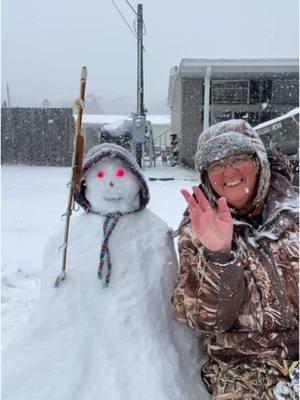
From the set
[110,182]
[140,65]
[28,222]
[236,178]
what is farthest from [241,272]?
[140,65]

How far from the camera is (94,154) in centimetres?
208

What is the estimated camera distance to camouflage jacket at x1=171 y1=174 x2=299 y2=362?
5.24ft

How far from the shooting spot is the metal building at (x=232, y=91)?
13.2 metres

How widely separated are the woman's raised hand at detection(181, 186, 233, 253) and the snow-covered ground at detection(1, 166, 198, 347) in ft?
2.87

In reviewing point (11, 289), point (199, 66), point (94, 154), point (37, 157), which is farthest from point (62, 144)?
point (94, 154)

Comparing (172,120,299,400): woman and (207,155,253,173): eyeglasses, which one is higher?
(207,155,253,173): eyeglasses

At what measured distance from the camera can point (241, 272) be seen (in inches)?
62.5

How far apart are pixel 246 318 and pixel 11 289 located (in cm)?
252

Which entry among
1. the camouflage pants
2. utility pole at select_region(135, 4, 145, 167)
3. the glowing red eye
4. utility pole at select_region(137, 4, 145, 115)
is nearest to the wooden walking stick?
the glowing red eye

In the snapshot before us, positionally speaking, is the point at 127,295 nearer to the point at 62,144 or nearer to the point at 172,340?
the point at 172,340

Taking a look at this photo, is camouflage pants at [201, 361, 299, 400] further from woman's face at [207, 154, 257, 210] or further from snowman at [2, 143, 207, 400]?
woman's face at [207, 154, 257, 210]

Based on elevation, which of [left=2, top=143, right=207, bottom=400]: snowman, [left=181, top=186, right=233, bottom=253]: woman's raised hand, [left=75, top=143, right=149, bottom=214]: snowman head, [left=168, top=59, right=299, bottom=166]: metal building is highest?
[left=168, top=59, right=299, bottom=166]: metal building

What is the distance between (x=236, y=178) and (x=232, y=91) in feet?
44.9

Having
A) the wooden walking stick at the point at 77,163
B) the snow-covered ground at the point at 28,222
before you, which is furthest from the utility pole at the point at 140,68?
the wooden walking stick at the point at 77,163
